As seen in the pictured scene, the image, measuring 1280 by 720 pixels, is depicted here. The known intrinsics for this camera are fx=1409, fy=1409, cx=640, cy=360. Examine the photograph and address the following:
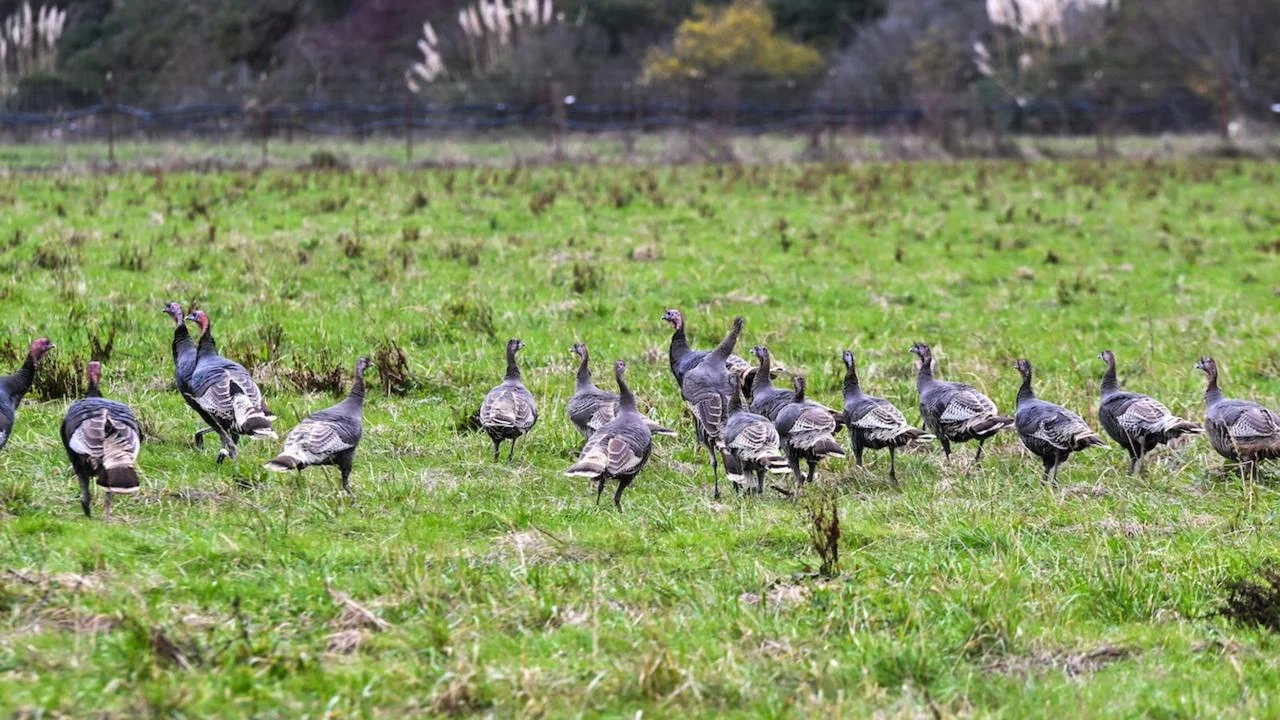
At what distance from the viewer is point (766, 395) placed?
31.8 feet

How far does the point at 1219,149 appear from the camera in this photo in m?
37.9

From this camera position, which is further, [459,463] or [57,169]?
[57,169]

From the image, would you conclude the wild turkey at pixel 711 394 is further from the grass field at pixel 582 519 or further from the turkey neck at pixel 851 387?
the turkey neck at pixel 851 387

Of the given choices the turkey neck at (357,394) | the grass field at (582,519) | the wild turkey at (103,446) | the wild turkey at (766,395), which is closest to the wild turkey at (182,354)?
the grass field at (582,519)

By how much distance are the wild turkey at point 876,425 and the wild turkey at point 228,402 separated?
3.61 meters

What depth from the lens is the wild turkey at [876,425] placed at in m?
8.75

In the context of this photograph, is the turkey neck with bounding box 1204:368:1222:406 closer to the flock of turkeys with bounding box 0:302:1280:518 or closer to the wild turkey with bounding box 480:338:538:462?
the flock of turkeys with bounding box 0:302:1280:518

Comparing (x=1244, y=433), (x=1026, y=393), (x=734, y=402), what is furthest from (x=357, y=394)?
(x=1244, y=433)

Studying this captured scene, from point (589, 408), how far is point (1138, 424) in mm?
3544

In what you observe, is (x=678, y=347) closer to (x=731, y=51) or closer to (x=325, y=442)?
(x=325, y=442)

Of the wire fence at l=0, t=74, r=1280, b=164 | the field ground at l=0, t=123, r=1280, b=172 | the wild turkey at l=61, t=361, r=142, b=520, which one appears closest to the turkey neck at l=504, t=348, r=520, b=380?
the wild turkey at l=61, t=361, r=142, b=520

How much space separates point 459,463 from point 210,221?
37.7 feet

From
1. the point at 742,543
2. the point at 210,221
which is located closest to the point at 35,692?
the point at 742,543

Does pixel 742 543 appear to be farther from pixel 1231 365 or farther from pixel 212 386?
pixel 1231 365
